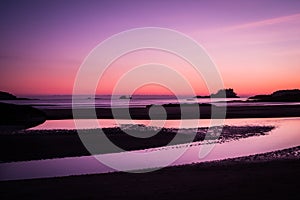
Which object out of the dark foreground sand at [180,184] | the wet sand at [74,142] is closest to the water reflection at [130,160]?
the wet sand at [74,142]

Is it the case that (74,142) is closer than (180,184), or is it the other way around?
(180,184)

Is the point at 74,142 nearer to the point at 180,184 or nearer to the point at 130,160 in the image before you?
the point at 130,160

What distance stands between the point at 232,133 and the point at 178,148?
8.27 meters

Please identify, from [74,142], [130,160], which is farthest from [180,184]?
[74,142]

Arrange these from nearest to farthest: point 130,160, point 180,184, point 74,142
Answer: point 180,184 < point 130,160 < point 74,142

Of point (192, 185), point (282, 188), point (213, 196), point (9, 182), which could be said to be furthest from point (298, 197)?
point (9, 182)

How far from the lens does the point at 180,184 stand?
10.5 m

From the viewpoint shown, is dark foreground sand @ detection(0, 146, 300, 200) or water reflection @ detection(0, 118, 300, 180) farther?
water reflection @ detection(0, 118, 300, 180)

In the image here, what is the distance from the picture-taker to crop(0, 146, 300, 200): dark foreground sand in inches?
364

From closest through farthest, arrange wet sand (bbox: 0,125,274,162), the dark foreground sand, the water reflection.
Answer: the dark foreground sand
the water reflection
wet sand (bbox: 0,125,274,162)

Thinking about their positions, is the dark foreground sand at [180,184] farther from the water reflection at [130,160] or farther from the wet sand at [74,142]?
the wet sand at [74,142]

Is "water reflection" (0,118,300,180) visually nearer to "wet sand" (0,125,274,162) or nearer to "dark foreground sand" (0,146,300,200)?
"wet sand" (0,125,274,162)

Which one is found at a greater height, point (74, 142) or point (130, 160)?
point (74, 142)

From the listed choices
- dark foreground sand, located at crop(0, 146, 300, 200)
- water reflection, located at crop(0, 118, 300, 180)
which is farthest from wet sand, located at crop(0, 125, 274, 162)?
dark foreground sand, located at crop(0, 146, 300, 200)
